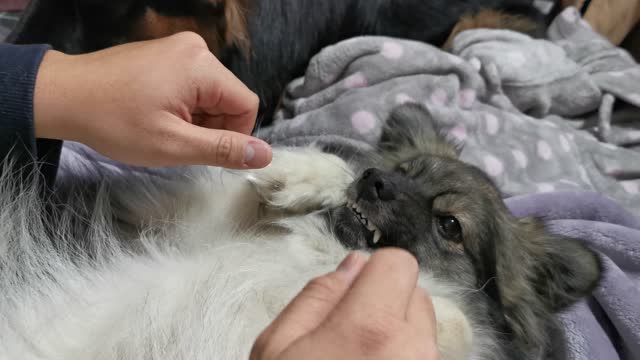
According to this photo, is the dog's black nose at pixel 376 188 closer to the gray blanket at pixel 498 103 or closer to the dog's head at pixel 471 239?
the dog's head at pixel 471 239

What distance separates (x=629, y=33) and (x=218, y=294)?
3125 mm

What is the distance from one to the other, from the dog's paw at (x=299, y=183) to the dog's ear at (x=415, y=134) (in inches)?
19.9

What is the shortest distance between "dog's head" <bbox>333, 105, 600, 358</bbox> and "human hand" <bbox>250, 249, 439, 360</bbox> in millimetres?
692

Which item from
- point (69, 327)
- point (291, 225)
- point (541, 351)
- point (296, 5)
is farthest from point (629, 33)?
point (69, 327)

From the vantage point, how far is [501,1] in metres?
3.04

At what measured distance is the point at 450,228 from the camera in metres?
1.53

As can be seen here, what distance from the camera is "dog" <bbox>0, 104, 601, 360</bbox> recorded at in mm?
1041

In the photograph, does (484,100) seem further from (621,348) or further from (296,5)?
(621,348)

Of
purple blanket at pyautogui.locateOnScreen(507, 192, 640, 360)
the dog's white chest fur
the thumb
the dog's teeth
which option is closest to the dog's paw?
the dog's white chest fur

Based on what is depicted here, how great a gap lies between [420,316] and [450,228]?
83cm

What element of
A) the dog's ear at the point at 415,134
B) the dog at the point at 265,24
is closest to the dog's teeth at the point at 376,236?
the dog's ear at the point at 415,134

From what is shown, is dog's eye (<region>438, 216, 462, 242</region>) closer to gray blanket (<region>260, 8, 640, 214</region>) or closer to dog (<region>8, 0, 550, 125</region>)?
gray blanket (<region>260, 8, 640, 214</region>)

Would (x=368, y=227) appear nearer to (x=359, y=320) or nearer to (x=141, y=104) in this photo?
(x=141, y=104)

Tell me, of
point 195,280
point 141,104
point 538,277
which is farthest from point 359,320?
point 538,277
